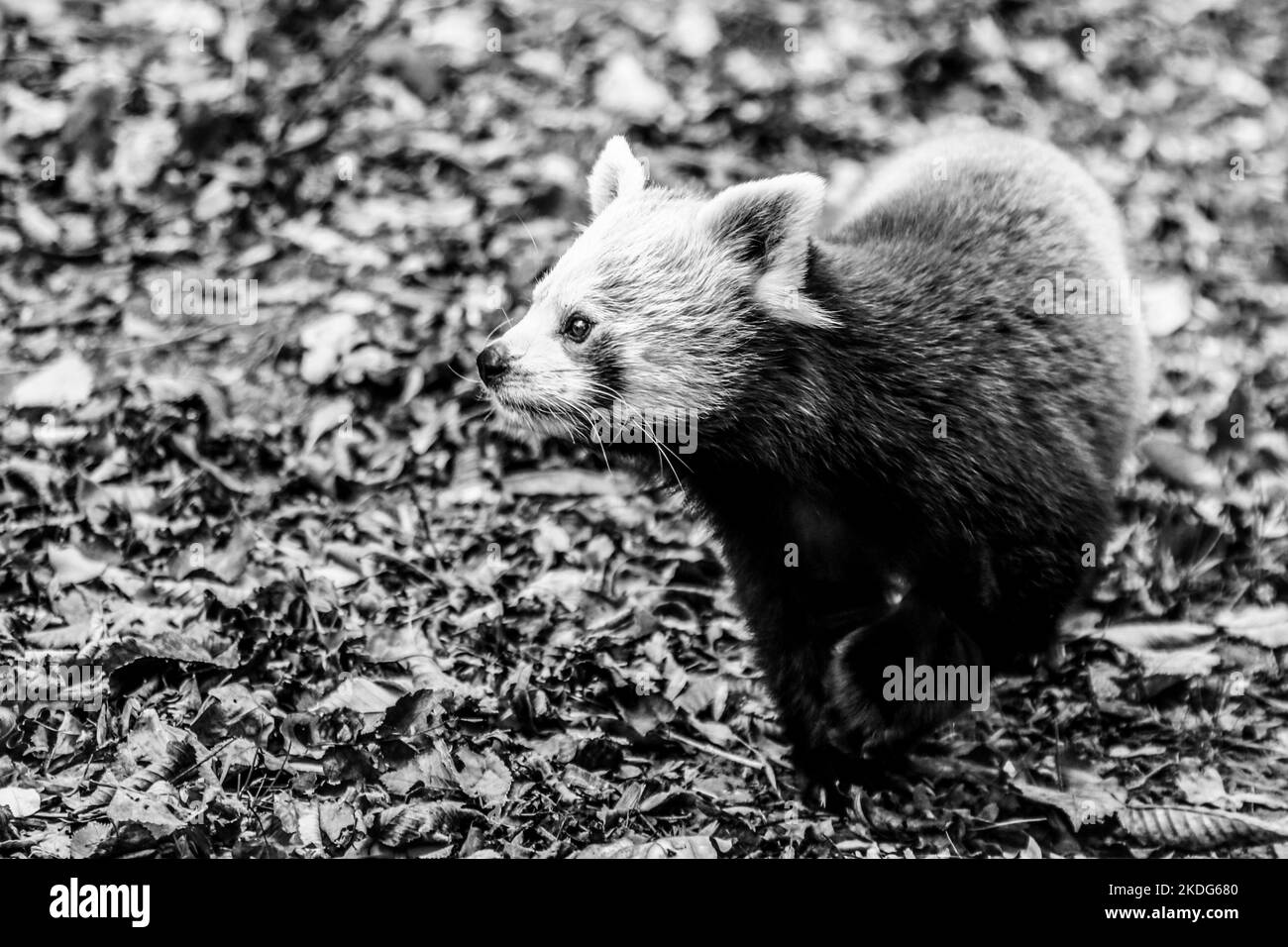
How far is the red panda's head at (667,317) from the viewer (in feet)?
14.1

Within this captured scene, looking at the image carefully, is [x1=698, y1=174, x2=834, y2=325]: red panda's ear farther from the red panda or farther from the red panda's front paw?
the red panda's front paw

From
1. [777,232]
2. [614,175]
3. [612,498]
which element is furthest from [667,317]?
[612,498]

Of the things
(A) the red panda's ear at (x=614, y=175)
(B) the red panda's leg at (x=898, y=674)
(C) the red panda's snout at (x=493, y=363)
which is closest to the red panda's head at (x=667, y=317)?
(C) the red panda's snout at (x=493, y=363)

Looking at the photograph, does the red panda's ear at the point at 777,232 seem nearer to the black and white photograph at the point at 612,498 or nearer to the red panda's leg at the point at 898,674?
the black and white photograph at the point at 612,498

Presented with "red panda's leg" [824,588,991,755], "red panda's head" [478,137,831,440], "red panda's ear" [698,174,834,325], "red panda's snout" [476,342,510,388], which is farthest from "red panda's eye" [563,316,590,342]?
"red panda's leg" [824,588,991,755]

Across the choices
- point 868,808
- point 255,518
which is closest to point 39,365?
point 255,518

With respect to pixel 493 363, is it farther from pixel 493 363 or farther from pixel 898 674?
pixel 898 674

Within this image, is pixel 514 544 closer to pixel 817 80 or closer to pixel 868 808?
pixel 868 808

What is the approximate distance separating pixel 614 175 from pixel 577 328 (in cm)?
82

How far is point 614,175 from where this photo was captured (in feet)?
16.0

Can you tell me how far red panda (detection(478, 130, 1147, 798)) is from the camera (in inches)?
171

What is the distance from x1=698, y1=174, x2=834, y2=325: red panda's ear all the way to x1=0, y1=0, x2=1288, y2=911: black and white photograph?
0.02 m

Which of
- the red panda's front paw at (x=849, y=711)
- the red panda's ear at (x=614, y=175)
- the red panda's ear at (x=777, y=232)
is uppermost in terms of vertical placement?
the red panda's ear at (x=614, y=175)
